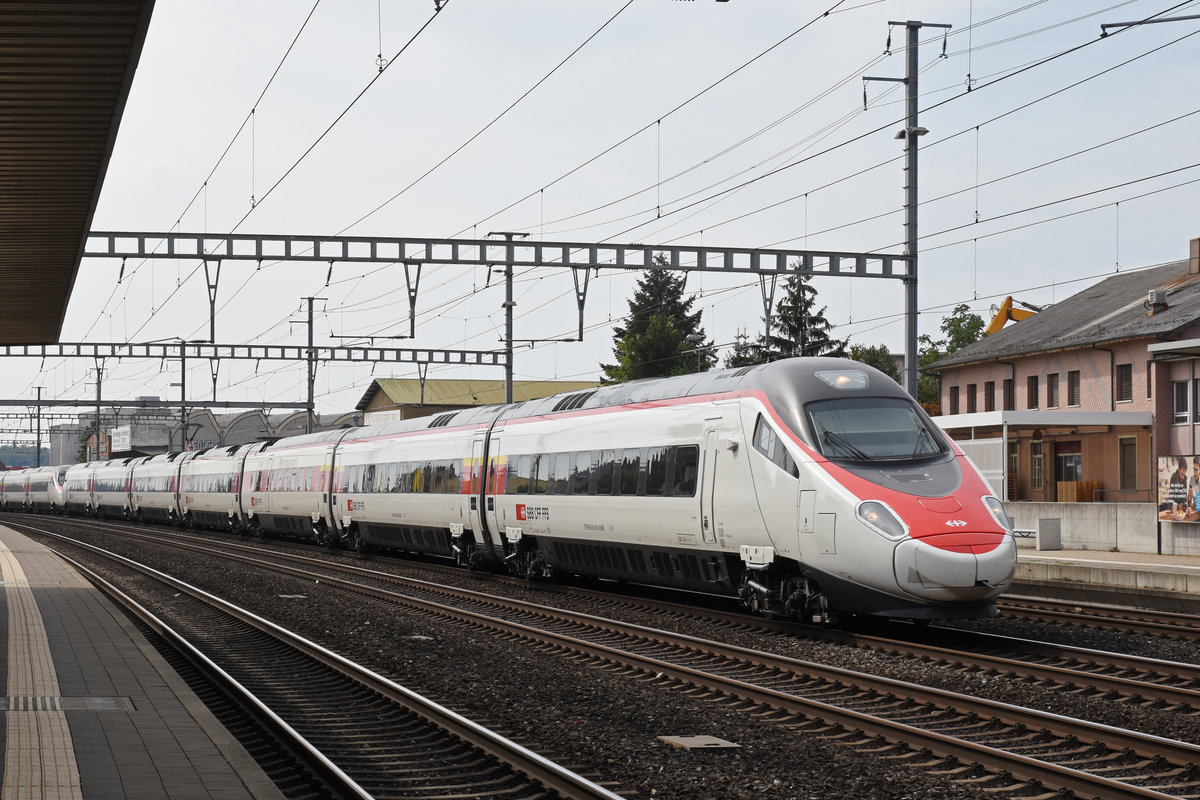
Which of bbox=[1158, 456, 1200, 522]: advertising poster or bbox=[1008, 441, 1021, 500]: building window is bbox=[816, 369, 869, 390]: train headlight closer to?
bbox=[1158, 456, 1200, 522]: advertising poster

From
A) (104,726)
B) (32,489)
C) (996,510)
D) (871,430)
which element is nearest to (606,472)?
(871,430)

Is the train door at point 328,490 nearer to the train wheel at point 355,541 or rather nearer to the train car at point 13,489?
the train wheel at point 355,541

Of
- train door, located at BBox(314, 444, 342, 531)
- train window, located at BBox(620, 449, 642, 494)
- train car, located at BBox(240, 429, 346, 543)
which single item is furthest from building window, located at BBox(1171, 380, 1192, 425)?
train window, located at BBox(620, 449, 642, 494)

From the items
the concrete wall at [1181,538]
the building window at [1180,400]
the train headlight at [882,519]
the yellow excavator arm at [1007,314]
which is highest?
the yellow excavator arm at [1007,314]

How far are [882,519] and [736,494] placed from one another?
2657 millimetres

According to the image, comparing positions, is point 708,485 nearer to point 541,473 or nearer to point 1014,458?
point 541,473

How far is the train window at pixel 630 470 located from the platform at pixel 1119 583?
6176 mm

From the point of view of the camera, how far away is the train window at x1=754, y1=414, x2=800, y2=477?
14898 mm

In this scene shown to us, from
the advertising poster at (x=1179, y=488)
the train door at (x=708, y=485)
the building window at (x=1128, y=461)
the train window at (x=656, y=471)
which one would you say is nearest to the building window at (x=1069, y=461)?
the building window at (x=1128, y=461)

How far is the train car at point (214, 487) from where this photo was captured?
45.8 metres

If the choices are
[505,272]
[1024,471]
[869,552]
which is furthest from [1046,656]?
[1024,471]

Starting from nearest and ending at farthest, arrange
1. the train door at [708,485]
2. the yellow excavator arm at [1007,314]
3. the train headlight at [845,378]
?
the train headlight at [845,378]
the train door at [708,485]
the yellow excavator arm at [1007,314]

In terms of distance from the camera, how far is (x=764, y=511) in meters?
15.3

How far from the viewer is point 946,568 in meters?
13.3
